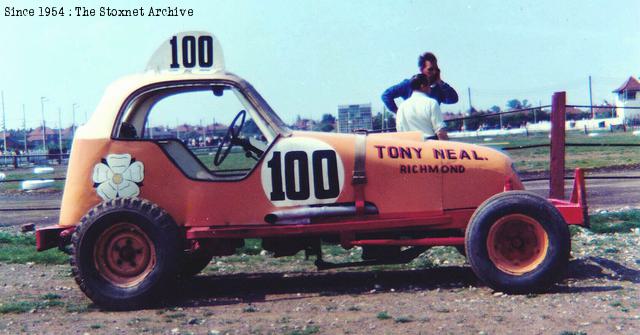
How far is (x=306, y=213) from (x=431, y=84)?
2.33 metres

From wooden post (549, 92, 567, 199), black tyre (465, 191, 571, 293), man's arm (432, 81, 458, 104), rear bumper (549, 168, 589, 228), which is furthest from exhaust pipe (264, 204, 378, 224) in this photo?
wooden post (549, 92, 567, 199)

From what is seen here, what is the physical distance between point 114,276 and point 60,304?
0.58 metres

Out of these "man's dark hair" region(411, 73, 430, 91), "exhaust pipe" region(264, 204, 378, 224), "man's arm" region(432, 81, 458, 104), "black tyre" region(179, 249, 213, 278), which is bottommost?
"black tyre" region(179, 249, 213, 278)

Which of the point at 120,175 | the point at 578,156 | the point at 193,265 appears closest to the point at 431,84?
the point at 193,265

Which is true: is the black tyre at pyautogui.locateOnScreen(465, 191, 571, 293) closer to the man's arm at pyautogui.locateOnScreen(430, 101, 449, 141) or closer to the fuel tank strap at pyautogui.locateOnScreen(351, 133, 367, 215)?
the fuel tank strap at pyautogui.locateOnScreen(351, 133, 367, 215)

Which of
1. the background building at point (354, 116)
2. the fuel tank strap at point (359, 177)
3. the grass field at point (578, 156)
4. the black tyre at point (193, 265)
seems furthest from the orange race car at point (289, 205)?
the grass field at point (578, 156)

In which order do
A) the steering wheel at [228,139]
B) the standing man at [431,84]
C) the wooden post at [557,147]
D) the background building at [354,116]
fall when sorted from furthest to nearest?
1. the background building at [354,116]
2. the wooden post at [557,147]
3. the standing man at [431,84]
4. the steering wheel at [228,139]

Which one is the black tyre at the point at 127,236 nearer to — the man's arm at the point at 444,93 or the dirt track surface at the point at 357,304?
the dirt track surface at the point at 357,304

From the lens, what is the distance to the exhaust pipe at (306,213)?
6.64 m

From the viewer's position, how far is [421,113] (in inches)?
295

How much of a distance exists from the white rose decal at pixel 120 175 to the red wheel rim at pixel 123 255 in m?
0.33

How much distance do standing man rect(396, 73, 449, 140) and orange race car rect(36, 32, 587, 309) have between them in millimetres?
590

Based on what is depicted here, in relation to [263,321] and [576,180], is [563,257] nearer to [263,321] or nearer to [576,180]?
[576,180]

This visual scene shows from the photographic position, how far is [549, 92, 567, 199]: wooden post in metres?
8.54
